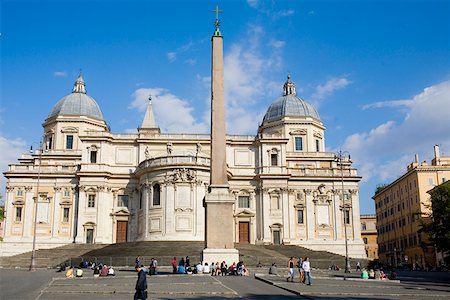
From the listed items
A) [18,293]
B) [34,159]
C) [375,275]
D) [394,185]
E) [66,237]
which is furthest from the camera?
[394,185]

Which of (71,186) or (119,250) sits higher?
(71,186)

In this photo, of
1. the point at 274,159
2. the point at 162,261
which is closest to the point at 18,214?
the point at 162,261

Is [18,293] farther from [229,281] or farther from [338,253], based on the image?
[338,253]

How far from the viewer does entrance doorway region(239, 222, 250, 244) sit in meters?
60.4

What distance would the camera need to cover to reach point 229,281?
1025 inches

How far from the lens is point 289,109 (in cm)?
7081

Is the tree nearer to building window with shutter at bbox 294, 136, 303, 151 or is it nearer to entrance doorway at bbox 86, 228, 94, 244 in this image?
building window with shutter at bbox 294, 136, 303, 151

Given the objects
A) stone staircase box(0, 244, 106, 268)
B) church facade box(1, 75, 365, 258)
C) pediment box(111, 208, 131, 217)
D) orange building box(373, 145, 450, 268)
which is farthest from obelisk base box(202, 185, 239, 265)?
orange building box(373, 145, 450, 268)

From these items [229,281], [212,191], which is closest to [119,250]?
[212,191]

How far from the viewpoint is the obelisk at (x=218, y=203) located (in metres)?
29.6

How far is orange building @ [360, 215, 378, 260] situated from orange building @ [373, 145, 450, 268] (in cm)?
532

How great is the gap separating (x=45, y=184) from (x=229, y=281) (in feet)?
132

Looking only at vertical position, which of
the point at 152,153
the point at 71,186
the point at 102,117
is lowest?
the point at 71,186

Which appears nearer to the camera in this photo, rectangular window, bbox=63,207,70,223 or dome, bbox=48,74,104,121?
rectangular window, bbox=63,207,70,223
